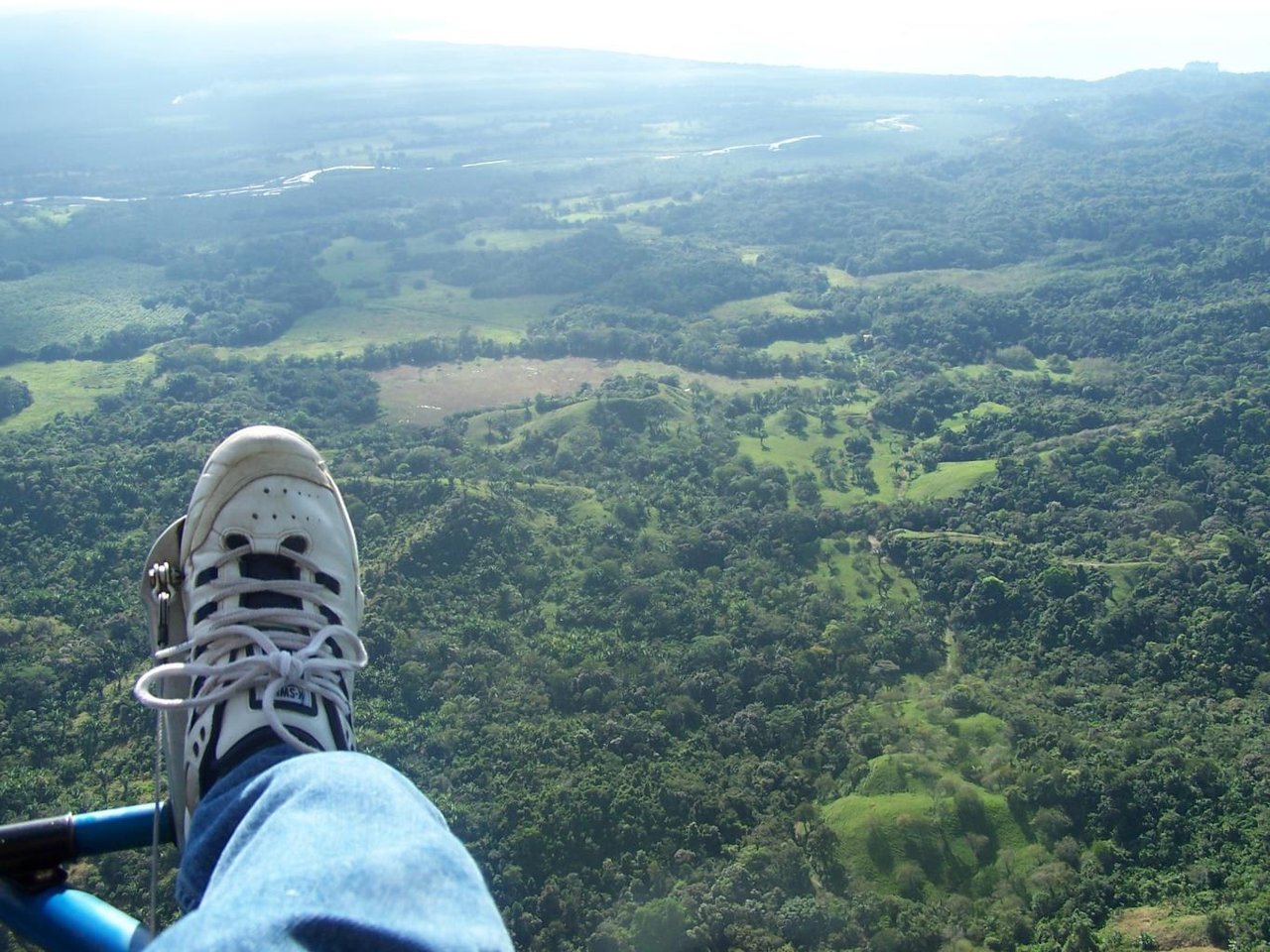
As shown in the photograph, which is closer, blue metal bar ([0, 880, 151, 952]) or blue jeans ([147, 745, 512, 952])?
blue jeans ([147, 745, 512, 952])

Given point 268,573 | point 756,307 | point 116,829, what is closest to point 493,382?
point 756,307

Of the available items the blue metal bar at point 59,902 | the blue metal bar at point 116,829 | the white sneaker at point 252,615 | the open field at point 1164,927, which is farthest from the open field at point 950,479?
the blue metal bar at point 59,902

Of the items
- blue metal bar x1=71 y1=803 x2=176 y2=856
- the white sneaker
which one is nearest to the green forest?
the white sneaker

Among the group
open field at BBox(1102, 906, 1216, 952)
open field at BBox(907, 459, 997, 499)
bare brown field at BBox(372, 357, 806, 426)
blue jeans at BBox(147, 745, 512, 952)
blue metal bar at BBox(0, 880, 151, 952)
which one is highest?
blue jeans at BBox(147, 745, 512, 952)

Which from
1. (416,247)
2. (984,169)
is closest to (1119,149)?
(984,169)

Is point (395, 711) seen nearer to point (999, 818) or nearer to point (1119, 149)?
point (999, 818)

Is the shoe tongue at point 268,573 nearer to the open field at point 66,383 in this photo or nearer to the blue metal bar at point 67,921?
the blue metal bar at point 67,921

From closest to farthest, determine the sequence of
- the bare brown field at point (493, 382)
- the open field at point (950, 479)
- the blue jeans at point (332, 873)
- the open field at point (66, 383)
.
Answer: the blue jeans at point (332, 873)
the open field at point (950, 479)
the open field at point (66, 383)
the bare brown field at point (493, 382)

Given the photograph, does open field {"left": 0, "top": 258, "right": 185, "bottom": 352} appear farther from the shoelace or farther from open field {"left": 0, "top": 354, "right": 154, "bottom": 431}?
the shoelace
